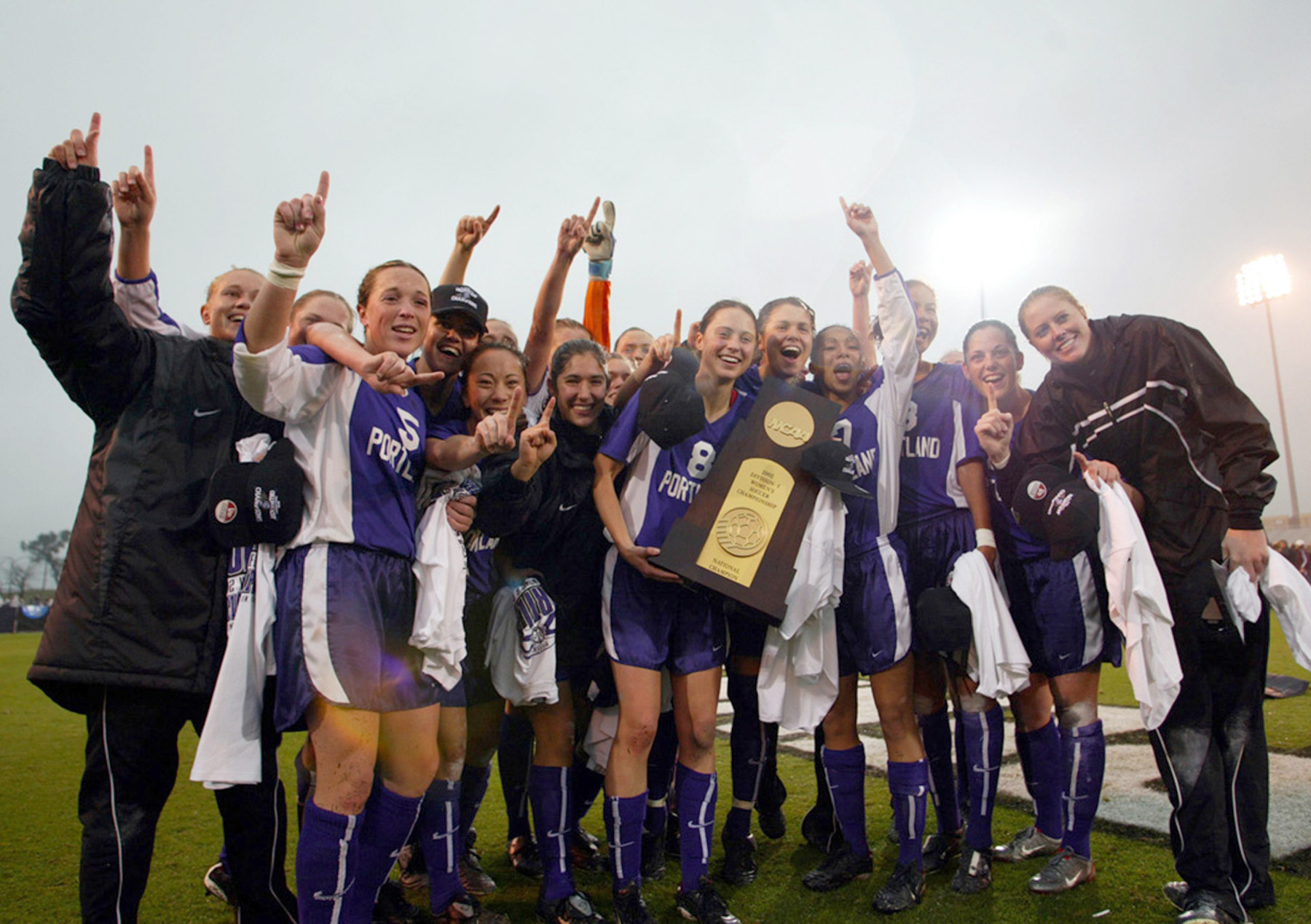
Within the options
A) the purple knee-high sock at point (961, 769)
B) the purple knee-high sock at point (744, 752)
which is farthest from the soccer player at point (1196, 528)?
the purple knee-high sock at point (744, 752)

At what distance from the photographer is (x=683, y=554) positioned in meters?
3.29

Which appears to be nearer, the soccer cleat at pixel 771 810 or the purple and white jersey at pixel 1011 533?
the purple and white jersey at pixel 1011 533

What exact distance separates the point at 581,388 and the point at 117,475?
1.82m

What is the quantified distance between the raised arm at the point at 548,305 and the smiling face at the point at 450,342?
0.36m

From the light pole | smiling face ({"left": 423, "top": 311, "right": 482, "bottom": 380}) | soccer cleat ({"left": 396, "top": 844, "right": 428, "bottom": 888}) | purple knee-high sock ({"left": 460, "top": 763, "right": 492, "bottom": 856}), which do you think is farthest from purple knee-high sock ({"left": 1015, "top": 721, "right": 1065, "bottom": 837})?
the light pole

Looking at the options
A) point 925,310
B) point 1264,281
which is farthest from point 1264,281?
point 925,310

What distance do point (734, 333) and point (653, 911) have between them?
2.51m

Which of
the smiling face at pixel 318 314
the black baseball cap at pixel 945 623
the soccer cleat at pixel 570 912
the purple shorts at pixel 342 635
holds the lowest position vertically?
the soccer cleat at pixel 570 912

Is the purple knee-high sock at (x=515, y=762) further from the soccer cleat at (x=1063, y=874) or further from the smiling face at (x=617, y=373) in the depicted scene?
the soccer cleat at (x=1063, y=874)

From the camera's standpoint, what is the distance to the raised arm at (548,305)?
3783mm

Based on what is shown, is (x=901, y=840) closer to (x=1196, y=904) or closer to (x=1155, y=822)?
(x=1196, y=904)

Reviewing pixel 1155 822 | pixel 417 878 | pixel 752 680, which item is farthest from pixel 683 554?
pixel 1155 822

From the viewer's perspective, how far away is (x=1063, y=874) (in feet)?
10.2

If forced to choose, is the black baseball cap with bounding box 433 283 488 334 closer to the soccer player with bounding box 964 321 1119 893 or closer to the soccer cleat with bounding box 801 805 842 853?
the soccer player with bounding box 964 321 1119 893
